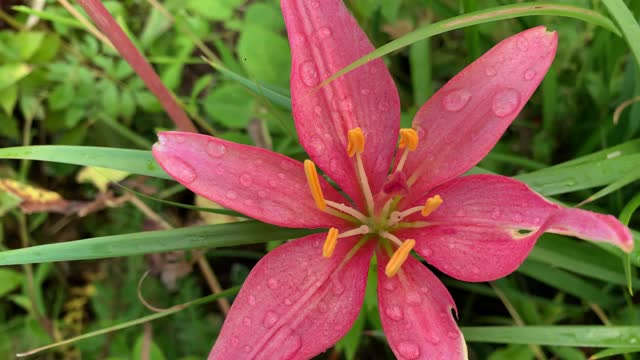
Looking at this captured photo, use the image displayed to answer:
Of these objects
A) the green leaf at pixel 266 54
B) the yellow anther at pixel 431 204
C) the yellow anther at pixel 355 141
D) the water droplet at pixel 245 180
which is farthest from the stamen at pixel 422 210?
the green leaf at pixel 266 54

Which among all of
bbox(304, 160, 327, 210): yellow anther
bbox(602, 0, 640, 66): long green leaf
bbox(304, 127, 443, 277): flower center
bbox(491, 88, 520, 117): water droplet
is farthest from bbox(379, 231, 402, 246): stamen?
bbox(602, 0, 640, 66): long green leaf

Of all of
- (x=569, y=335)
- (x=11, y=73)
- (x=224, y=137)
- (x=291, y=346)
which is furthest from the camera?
(x=11, y=73)

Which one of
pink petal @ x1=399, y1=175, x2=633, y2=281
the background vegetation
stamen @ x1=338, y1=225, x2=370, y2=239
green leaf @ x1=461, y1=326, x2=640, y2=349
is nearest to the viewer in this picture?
pink petal @ x1=399, y1=175, x2=633, y2=281

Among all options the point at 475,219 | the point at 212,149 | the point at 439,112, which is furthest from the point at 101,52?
the point at 475,219

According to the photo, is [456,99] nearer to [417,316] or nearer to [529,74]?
[529,74]

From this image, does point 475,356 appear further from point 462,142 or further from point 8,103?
point 8,103

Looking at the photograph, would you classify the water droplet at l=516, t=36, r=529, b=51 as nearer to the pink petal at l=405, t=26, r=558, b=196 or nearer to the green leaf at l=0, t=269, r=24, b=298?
the pink petal at l=405, t=26, r=558, b=196

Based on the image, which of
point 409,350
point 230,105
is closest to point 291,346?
point 409,350
